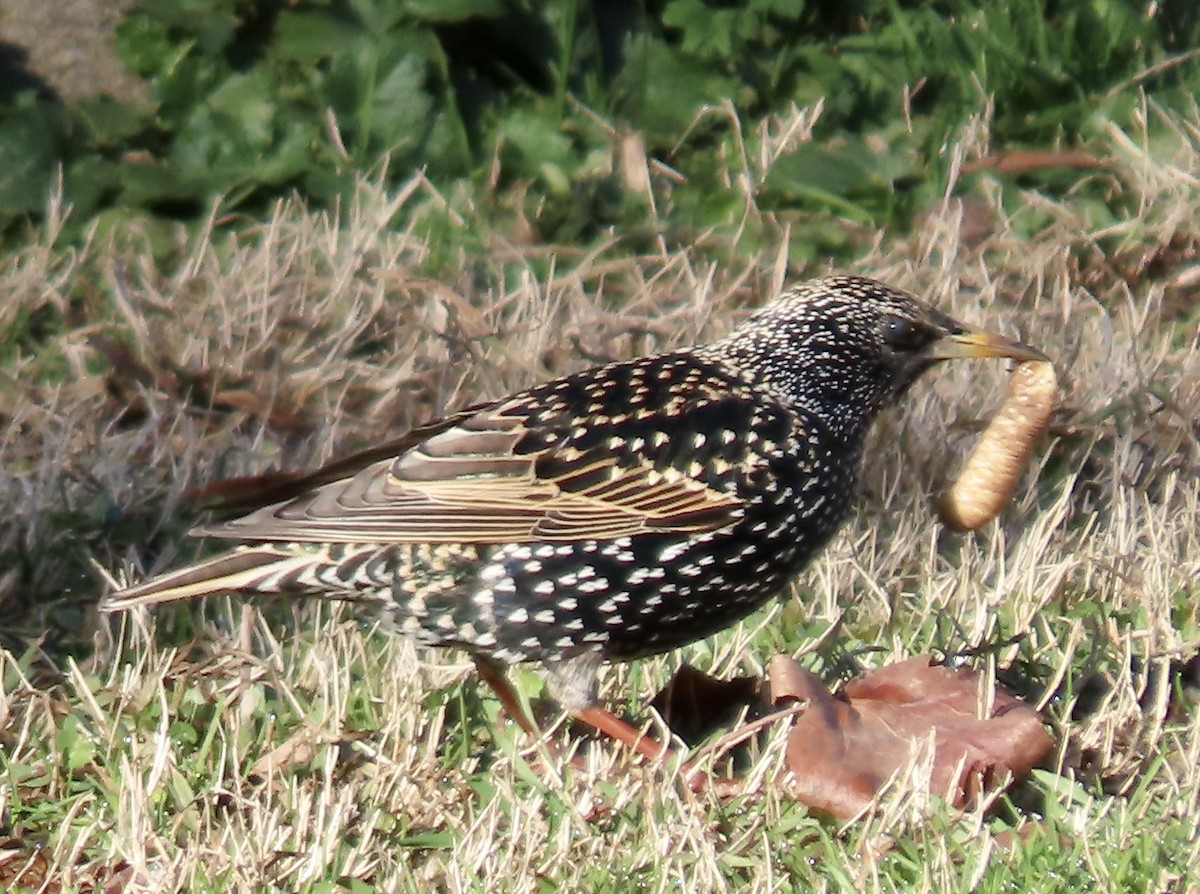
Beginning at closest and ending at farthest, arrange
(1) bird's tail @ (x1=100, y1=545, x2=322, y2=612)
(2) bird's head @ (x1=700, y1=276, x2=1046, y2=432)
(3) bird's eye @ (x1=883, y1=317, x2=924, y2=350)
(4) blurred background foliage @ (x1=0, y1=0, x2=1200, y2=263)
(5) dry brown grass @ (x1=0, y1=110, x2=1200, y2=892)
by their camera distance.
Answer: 1. (5) dry brown grass @ (x1=0, y1=110, x2=1200, y2=892)
2. (1) bird's tail @ (x1=100, y1=545, x2=322, y2=612)
3. (2) bird's head @ (x1=700, y1=276, x2=1046, y2=432)
4. (3) bird's eye @ (x1=883, y1=317, x2=924, y2=350)
5. (4) blurred background foliage @ (x1=0, y1=0, x2=1200, y2=263)

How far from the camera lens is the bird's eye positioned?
484 cm

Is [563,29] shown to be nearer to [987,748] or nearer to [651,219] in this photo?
[651,219]

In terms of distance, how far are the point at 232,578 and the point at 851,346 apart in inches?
59.3

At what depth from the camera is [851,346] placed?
480cm

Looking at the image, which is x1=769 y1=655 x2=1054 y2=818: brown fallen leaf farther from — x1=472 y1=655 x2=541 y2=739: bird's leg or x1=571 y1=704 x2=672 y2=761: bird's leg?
x1=472 y1=655 x2=541 y2=739: bird's leg

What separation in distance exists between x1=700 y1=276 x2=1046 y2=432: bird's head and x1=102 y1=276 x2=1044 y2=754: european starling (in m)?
0.18

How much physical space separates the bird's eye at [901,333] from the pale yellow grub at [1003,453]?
0.90 feet

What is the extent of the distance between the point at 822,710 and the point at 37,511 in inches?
80.1

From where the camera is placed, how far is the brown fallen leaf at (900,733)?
12.9 feet

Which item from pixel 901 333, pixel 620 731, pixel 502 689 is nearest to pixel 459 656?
pixel 502 689

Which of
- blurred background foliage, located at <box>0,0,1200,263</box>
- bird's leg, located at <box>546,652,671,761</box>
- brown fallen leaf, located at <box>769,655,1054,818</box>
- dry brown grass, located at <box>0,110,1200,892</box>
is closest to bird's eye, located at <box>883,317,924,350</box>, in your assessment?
dry brown grass, located at <box>0,110,1200,892</box>

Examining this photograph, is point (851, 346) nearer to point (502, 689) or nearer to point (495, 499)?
point (495, 499)

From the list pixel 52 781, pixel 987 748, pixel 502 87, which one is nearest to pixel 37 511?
pixel 52 781

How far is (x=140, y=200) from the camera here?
693 centimetres
